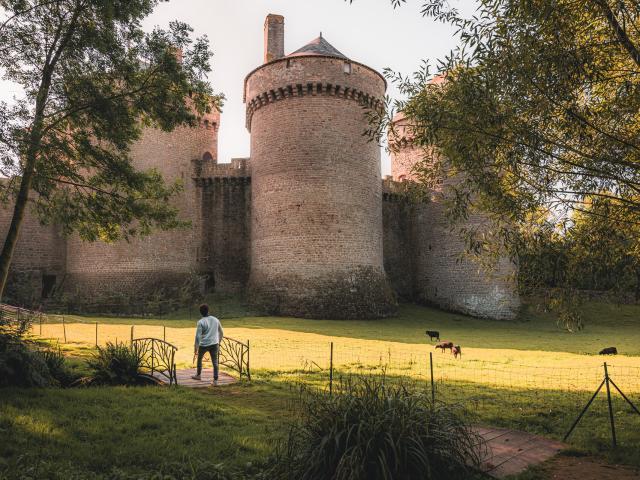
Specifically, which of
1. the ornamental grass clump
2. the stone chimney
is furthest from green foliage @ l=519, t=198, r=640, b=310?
the stone chimney

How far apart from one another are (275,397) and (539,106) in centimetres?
561

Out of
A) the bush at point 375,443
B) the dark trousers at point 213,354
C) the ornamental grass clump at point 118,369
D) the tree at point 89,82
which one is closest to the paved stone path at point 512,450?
the bush at point 375,443

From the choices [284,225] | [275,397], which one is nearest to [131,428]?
[275,397]

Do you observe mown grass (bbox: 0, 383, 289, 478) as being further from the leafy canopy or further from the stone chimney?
the stone chimney

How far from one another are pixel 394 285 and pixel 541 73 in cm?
2476

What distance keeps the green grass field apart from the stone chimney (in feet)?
54.8

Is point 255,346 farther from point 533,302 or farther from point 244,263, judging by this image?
point 533,302

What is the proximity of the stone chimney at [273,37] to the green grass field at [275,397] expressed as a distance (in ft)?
54.8

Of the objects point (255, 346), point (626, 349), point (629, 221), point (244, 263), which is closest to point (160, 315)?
point (244, 263)

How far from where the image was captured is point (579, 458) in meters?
5.41

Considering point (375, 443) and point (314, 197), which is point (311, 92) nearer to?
point (314, 197)

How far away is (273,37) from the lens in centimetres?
2923

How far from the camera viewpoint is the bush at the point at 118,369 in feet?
26.2

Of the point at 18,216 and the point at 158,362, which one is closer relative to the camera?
the point at 158,362
